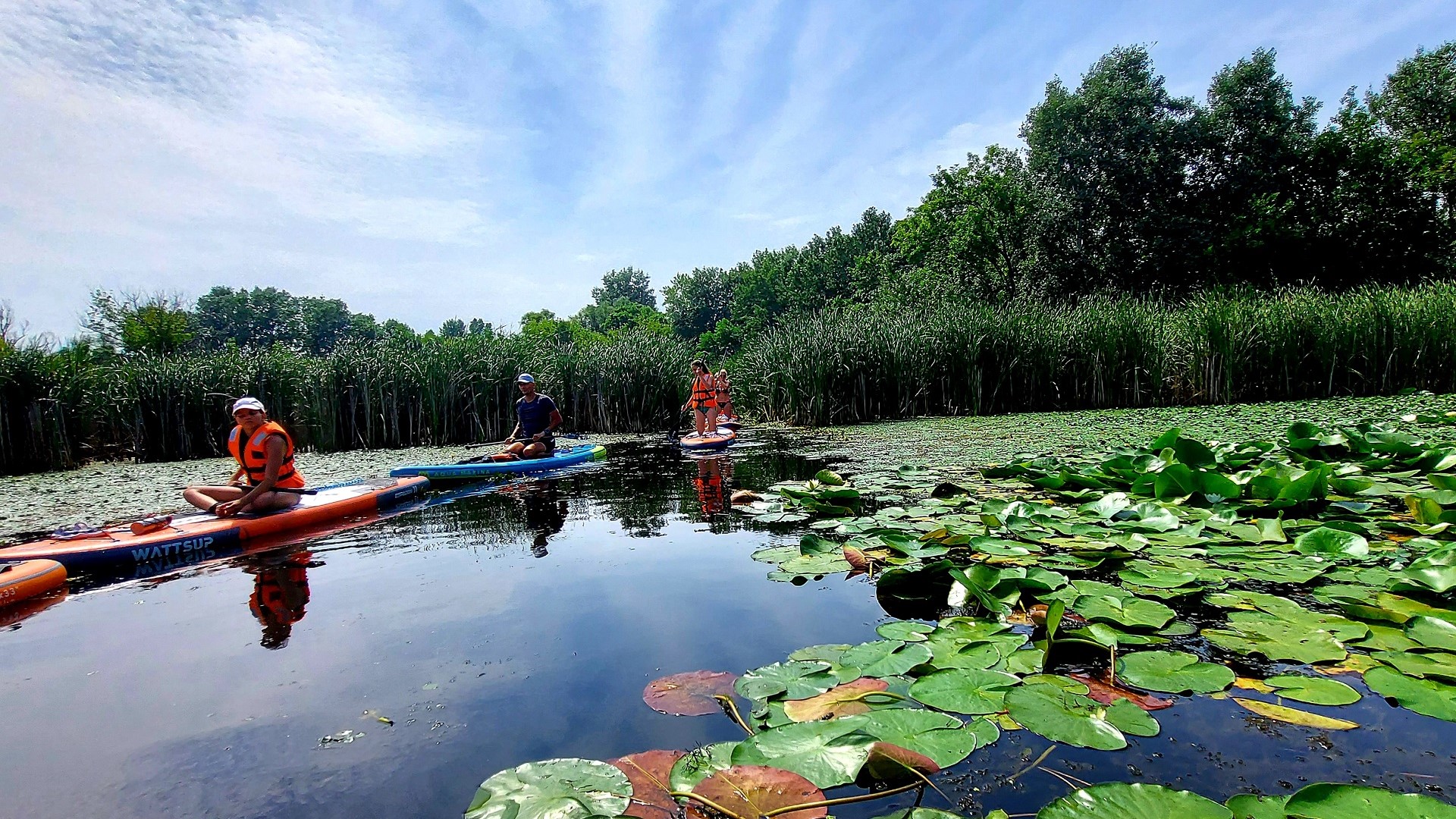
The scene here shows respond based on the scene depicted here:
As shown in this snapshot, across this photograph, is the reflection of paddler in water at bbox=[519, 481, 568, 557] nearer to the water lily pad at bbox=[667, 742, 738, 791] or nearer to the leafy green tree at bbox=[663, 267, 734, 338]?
the water lily pad at bbox=[667, 742, 738, 791]

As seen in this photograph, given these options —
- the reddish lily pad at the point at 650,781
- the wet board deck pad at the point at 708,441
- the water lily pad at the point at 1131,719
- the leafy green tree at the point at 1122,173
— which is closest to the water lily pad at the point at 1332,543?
the water lily pad at the point at 1131,719

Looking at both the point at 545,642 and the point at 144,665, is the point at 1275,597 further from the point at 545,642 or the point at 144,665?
the point at 144,665

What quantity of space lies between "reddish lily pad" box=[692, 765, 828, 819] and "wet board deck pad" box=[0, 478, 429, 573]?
160 inches

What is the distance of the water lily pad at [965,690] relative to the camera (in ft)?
5.17

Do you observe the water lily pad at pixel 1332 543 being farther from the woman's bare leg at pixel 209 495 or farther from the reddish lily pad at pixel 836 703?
the woman's bare leg at pixel 209 495

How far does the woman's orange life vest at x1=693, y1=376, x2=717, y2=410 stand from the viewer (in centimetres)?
936

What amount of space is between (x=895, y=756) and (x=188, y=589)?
363cm

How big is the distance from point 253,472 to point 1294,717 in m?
5.50

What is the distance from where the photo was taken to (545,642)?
2418mm

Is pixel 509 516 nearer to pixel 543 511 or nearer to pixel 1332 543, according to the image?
pixel 543 511

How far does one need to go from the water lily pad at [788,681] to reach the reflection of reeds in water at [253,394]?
9.83 m

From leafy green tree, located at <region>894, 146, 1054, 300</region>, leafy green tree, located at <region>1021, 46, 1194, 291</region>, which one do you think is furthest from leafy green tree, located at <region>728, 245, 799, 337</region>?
leafy green tree, located at <region>1021, 46, 1194, 291</region>

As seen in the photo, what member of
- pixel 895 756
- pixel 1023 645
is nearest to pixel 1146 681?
pixel 1023 645

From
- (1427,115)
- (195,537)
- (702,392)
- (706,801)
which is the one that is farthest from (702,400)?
(1427,115)
